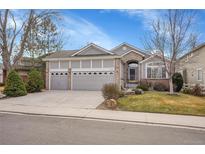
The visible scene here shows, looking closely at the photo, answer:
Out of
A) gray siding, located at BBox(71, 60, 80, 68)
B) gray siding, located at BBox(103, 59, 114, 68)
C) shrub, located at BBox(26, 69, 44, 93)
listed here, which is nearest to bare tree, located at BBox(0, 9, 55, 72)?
shrub, located at BBox(26, 69, 44, 93)

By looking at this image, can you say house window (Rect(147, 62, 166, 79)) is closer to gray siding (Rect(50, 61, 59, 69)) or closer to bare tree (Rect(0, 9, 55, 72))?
gray siding (Rect(50, 61, 59, 69))

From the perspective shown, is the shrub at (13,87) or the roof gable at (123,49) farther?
the roof gable at (123,49)

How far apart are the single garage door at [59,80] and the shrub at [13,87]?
449cm

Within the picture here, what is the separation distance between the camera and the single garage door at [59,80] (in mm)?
19719

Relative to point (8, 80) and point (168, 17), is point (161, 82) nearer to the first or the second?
point (168, 17)

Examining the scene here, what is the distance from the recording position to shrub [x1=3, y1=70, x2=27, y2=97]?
15141 mm

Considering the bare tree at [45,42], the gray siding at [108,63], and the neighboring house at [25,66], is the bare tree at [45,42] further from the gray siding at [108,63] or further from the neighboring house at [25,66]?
the gray siding at [108,63]

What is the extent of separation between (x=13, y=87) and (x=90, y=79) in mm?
6986

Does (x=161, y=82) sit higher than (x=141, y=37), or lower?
lower

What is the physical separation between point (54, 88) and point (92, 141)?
15702 mm

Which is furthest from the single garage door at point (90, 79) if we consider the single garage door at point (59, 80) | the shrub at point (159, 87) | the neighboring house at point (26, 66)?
the neighboring house at point (26, 66)
